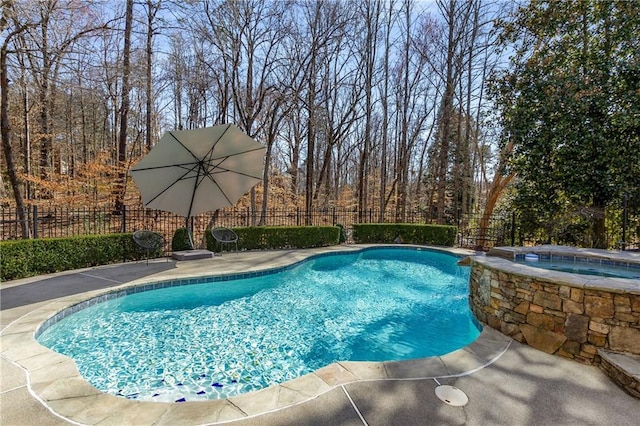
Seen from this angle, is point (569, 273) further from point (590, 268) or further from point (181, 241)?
point (181, 241)

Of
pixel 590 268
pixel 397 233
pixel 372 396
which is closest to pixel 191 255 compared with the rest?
pixel 372 396

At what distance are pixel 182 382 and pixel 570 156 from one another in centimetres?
1012

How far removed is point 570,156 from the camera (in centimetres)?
839

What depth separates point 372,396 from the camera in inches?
96.6

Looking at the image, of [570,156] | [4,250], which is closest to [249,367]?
[4,250]

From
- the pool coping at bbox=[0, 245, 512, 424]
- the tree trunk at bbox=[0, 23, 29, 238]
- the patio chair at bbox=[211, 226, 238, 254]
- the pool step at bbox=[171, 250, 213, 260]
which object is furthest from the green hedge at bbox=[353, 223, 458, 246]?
the tree trunk at bbox=[0, 23, 29, 238]

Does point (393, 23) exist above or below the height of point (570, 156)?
above

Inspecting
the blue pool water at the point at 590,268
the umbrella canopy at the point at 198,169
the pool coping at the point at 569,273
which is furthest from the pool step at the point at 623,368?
the umbrella canopy at the point at 198,169

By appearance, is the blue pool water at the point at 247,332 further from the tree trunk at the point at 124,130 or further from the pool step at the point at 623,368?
the tree trunk at the point at 124,130

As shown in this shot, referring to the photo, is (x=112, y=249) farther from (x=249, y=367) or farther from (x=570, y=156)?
(x=570, y=156)

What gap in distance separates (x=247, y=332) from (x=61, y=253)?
181 inches

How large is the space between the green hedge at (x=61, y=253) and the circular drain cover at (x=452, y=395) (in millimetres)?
6950

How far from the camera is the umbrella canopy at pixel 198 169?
6.84 metres

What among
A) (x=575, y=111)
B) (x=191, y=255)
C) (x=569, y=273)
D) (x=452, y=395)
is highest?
(x=575, y=111)
